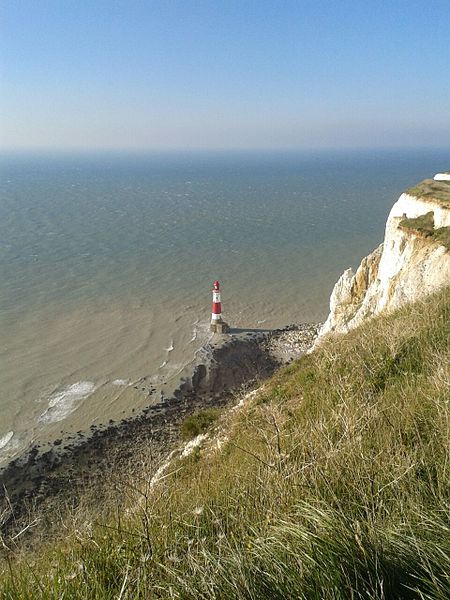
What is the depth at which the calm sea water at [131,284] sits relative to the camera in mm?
21938

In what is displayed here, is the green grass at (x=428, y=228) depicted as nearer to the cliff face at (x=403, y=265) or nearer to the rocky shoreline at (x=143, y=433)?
the cliff face at (x=403, y=265)

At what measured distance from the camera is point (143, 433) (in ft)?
59.4

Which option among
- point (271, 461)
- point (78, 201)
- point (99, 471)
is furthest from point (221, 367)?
point (78, 201)

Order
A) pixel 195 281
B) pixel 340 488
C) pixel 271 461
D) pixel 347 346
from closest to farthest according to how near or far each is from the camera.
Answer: pixel 340 488
pixel 271 461
pixel 347 346
pixel 195 281

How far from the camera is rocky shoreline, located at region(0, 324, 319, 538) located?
14695 millimetres

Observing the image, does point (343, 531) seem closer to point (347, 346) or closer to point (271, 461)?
point (271, 461)

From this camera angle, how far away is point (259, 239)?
48.2 m

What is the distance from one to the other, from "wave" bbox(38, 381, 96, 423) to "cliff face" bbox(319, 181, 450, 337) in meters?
11.9

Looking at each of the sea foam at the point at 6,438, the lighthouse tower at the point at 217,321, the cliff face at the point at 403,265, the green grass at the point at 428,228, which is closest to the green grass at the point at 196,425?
the cliff face at the point at 403,265

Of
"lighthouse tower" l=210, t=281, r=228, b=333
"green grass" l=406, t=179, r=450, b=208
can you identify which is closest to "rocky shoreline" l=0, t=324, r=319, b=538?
"lighthouse tower" l=210, t=281, r=228, b=333

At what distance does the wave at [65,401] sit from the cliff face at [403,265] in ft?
39.1

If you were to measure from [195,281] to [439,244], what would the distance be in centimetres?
2127

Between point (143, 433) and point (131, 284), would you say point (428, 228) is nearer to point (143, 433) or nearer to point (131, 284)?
point (143, 433)

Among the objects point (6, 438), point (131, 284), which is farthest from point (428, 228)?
point (131, 284)
